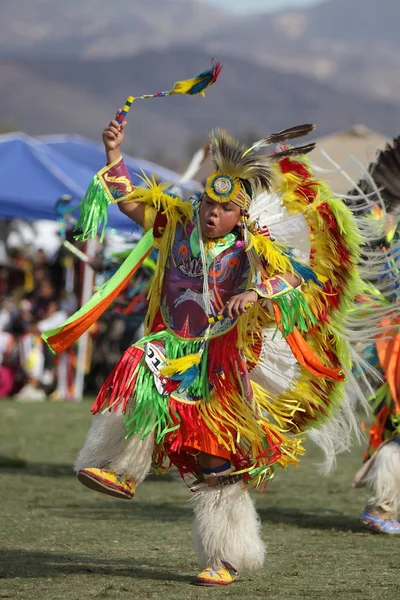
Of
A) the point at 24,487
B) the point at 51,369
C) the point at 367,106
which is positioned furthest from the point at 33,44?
the point at 24,487

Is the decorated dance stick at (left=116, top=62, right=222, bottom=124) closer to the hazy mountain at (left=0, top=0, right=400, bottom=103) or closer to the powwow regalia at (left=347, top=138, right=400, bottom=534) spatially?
the powwow regalia at (left=347, top=138, right=400, bottom=534)

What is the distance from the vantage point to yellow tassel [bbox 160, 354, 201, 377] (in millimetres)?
4410

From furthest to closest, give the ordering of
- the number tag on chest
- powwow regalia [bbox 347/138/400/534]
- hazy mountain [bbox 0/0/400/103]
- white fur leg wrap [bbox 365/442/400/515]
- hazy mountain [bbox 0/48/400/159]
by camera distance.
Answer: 1. hazy mountain [bbox 0/0/400/103]
2. hazy mountain [bbox 0/48/400/159]
3. white fur leg wrap [bbox 365/442/400/515]
4. powwow regalia [bbox 347/138/400/534]
5. the number tag on chest

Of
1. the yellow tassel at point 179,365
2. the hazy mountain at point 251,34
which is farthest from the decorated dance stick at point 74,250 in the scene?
the hazy mountain at point 251,34

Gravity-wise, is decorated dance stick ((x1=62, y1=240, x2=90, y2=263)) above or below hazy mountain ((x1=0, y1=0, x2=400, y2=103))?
below

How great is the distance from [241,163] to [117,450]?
1.22 metres

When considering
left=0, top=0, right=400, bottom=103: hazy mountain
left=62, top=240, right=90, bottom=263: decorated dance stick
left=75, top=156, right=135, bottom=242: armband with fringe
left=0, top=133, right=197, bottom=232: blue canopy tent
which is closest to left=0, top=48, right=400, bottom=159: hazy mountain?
left=0, top=0, right=400, bottom=103: hazy mountain

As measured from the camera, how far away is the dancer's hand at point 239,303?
14.1 ft

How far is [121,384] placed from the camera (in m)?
4.40

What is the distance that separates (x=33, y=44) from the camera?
337ft

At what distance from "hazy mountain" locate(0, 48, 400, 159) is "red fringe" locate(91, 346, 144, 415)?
55.6m

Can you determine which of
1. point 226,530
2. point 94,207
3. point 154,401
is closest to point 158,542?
point 226,530

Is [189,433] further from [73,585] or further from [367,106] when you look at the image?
[367,106]

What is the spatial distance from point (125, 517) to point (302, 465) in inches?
104
